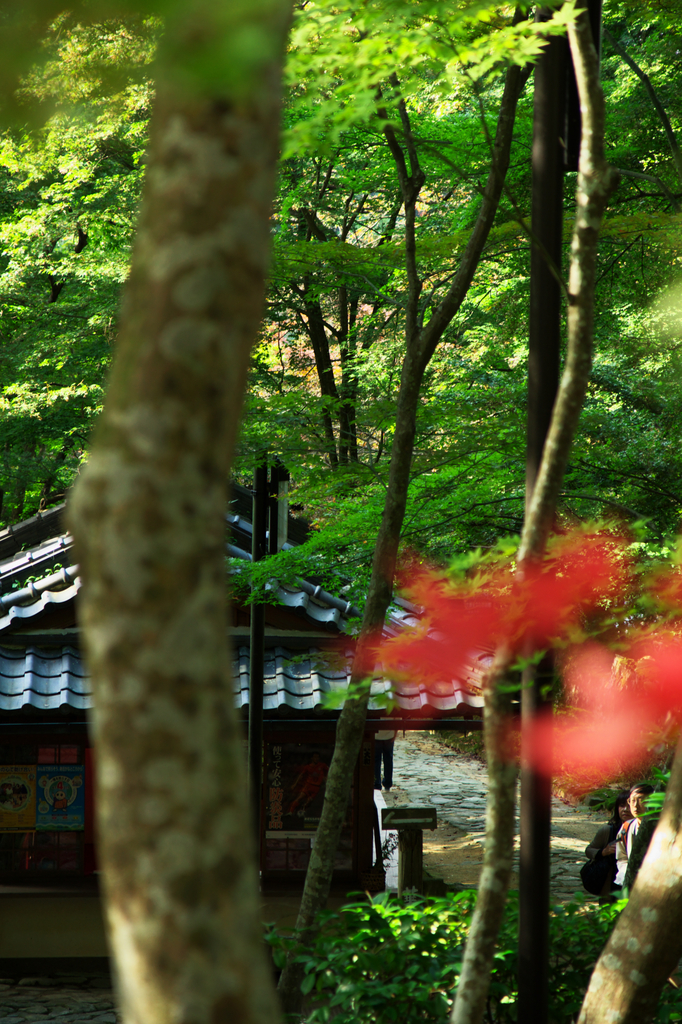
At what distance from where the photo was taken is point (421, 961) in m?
3.85

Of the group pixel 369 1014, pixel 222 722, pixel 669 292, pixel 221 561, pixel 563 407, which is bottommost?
pixel 369 1014

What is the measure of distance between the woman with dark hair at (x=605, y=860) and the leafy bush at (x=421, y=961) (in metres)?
2.59

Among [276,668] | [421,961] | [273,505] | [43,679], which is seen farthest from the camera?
[276,668]

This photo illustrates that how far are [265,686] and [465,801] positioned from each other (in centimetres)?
1022

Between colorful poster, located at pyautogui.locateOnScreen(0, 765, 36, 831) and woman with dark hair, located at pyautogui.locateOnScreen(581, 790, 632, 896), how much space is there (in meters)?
4.98

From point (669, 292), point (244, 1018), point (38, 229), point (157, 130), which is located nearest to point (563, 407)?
point (157, 130)

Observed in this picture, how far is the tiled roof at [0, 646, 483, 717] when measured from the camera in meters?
7.45

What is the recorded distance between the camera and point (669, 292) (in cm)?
934

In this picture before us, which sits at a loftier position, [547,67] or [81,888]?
[547,67]

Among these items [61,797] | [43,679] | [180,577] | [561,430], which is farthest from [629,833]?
[180,577]

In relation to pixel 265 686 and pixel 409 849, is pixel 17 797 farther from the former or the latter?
pixel 409 849

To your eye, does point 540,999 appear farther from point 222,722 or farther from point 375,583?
point 222,722

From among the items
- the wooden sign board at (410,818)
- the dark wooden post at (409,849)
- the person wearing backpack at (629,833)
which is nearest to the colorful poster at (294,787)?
the wooden sign board at (410,818)

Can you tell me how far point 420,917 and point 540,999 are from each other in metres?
0.71
